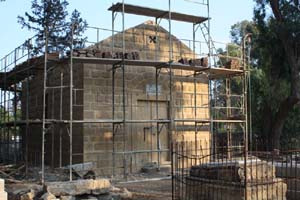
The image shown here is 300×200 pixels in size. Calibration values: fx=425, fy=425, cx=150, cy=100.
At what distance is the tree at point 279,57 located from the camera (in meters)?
22.9

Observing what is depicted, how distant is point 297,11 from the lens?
76.7 feet

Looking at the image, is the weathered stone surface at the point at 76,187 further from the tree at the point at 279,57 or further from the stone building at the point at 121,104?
the tree at the point at 279,57

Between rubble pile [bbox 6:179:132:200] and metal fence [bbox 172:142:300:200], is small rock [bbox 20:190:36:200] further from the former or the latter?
metal fence [bbox 172:142:300:200]

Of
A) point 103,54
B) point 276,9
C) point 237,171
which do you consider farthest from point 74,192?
point 276,9

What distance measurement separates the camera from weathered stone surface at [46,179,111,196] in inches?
408

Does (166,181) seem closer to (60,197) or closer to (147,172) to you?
(147,172)

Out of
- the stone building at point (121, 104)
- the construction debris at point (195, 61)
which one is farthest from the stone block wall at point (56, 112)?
the construction debris at point (195, 61)

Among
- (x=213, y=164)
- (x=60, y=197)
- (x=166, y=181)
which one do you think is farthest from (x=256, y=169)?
(x=166, y=181)

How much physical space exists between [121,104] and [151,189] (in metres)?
4.98

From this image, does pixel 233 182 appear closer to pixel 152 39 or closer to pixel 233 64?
pixel 152 39

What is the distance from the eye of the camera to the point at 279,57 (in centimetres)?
2508

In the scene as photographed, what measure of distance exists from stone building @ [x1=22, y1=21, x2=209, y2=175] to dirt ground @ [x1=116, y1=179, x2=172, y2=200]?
6.93ft

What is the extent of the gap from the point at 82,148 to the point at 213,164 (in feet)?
23.9

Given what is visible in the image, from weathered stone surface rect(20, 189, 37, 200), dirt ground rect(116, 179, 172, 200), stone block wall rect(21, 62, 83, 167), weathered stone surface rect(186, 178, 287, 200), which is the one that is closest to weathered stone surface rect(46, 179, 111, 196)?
weathered stone surface rect(20, 189, 37, 200)
